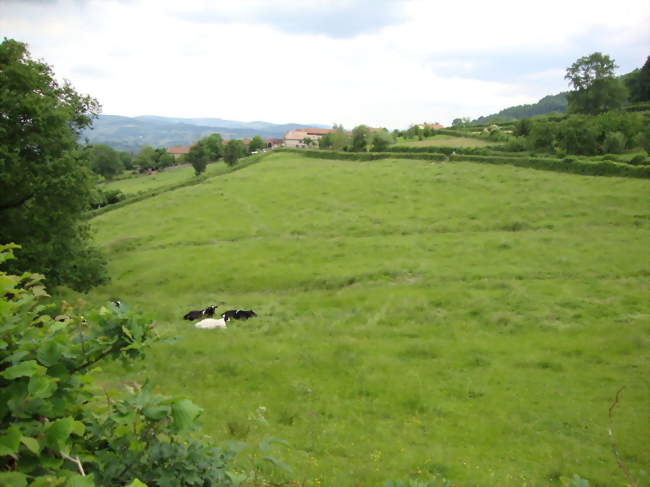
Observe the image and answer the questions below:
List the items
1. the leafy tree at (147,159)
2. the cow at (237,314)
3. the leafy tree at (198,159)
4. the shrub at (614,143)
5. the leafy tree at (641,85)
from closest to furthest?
the cow at (237,314) < the shrub at (614,143) < the leafy tree at (641,85) < the leafy tree at (198,159) < the leafy tree at (147,159)

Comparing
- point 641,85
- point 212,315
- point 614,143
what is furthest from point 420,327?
point 641,85

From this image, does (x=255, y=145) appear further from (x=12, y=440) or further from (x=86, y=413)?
(x=12, y=440)

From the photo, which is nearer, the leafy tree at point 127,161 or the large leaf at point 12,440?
the large leaf at point 12,440

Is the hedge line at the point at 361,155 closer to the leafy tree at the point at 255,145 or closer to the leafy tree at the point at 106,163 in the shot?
the leafy tree at the point at 255,145

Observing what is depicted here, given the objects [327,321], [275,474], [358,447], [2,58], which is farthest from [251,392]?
[2,58]

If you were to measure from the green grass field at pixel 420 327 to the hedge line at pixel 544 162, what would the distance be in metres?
2.56

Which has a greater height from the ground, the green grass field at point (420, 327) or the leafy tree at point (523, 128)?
the leafy tree at point (523, 128)

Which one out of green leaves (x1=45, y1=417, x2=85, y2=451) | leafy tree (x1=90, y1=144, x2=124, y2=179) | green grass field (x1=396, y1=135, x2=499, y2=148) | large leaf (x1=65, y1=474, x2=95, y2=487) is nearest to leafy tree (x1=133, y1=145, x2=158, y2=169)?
leafy tree (x1=90, y1=144, x2=124, y2=179)

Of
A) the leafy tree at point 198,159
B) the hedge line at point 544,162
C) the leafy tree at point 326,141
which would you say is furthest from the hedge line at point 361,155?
the leafy tree at point 198,159

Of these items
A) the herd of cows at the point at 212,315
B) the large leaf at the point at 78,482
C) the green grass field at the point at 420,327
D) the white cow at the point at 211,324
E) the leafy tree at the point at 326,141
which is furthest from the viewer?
the leafy tree at the point at 326,141

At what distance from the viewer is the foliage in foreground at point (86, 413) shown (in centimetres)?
298

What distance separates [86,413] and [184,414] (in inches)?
40.3

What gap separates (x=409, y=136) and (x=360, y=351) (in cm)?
9308

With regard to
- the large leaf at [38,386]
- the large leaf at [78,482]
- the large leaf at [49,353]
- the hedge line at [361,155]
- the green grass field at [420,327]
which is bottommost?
the green grass field at [420,327]
